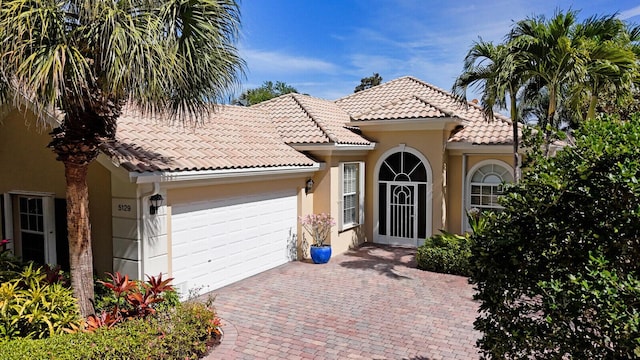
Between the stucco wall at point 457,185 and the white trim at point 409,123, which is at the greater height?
the white trim at point 409,123

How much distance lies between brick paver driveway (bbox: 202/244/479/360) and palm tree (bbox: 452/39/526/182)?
4.62 metres

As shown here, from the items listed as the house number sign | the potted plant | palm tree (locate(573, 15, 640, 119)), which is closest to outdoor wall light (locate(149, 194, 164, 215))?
the house number sign

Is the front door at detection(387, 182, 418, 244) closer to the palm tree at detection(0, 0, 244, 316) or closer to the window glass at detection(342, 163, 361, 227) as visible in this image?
the window glass at detection(342, 163, 361, 227)

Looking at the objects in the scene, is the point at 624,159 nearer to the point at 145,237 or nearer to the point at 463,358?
the point at 463,358

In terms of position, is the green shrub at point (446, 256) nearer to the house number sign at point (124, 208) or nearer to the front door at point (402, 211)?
the front door at point (402, 211)

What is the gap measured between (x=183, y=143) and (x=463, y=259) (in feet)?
29.4

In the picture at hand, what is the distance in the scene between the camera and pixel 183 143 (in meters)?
11.7

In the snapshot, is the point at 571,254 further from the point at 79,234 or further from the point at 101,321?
the point at 79,234

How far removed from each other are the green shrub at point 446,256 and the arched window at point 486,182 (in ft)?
9.00

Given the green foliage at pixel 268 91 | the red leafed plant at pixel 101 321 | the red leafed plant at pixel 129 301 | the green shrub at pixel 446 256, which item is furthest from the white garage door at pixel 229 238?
the green foliage at pixel 268 91

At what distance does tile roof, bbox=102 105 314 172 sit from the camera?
9828mm

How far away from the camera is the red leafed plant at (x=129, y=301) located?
25.4 ft

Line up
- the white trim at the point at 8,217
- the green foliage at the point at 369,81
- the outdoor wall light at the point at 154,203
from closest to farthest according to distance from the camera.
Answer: the outdoor wall light at the point at 154,203, the white trim at the point at 8,217, the green foliage at the point at 369,81

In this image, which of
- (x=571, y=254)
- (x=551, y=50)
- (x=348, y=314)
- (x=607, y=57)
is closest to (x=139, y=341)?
(x=348, y=314)
